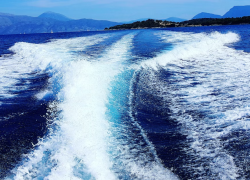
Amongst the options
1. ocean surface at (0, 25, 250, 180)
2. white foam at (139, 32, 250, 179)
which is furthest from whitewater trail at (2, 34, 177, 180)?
white foam at (139, 32, 250, 179)

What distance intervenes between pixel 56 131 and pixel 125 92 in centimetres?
319

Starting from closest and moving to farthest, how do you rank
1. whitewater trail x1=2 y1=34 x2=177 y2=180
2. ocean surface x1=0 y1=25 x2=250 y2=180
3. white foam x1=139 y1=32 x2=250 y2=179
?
1. whitewater trail x1=2 y1=34 x2=177 y2=180
2. ocean surface x1=0 y1=25 x2=250 y2=180
3. white foam x1=139 y1=32 x2=250 y2=179

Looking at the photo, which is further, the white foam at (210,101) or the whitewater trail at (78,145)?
the white foam at (210,101)

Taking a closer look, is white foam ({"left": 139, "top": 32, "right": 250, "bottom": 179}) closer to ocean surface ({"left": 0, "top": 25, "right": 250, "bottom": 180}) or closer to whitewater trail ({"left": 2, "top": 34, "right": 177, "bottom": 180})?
ocean surface ({"left": 0, "top": 25, "right": 250, "bottom": 180})

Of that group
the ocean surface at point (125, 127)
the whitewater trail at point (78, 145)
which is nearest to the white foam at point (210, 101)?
the ocean surface at point (125, 127)

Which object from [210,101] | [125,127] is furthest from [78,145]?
[210,101]

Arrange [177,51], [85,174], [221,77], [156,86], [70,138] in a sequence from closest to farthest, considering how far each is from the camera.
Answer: [85,174] → [70,138] → [156,86] → [221,77] → [177,51]

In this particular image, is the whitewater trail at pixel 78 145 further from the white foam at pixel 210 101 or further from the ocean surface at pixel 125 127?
the white foam at pixel 210 101

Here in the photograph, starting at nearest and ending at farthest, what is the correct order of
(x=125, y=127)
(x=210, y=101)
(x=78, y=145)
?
(x=78, y=145)
(x=125, y=127)
(x=210, y=101)

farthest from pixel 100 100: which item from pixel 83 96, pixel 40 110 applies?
pixel 40 110

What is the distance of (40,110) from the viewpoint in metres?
6.12

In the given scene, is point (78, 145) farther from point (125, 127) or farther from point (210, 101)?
point (210, 101)

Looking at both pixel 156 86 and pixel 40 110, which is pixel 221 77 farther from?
pixel 40 110

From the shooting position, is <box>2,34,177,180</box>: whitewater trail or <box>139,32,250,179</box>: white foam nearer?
<box>2,34,177,180</box>: whitewater trail
